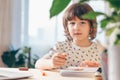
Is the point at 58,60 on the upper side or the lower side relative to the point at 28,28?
lower

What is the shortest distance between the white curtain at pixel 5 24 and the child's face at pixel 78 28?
3.42 feet

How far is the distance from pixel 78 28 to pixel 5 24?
3.69 ft

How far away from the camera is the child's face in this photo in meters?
1.64

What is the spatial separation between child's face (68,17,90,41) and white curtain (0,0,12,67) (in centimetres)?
104

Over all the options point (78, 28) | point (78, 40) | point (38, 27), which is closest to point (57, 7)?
point (78, 28)

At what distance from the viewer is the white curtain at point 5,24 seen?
8.34 ft

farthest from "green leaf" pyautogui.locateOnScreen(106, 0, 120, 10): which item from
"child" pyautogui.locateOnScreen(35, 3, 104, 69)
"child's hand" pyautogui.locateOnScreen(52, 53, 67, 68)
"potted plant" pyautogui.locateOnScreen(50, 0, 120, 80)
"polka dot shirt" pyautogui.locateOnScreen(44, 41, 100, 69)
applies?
"polka dot shirt" pyautogui.locateOnScreen(44, 41, 100, 69)

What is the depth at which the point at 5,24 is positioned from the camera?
2.56 m

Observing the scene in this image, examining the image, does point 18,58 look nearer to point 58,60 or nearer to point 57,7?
point 58,60

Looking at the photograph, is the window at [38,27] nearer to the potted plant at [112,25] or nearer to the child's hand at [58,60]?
the child's hand at [58,60]

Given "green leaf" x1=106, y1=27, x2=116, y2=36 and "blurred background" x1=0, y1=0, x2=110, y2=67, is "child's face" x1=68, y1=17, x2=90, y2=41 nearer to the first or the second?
"blurred background" x1=0, y1=0, x2=110, y2=67

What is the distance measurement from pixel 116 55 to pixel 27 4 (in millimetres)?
2165

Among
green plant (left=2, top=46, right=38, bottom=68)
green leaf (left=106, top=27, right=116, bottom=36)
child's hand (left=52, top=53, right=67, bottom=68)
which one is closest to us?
green leaf (left=106, top=27, right=116, bottom=36)

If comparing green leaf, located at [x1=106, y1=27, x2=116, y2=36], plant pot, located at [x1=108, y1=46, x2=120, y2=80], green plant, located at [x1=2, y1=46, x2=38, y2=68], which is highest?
green leaf, located at [x1=106, y1=27, x2=116, y2=36]
